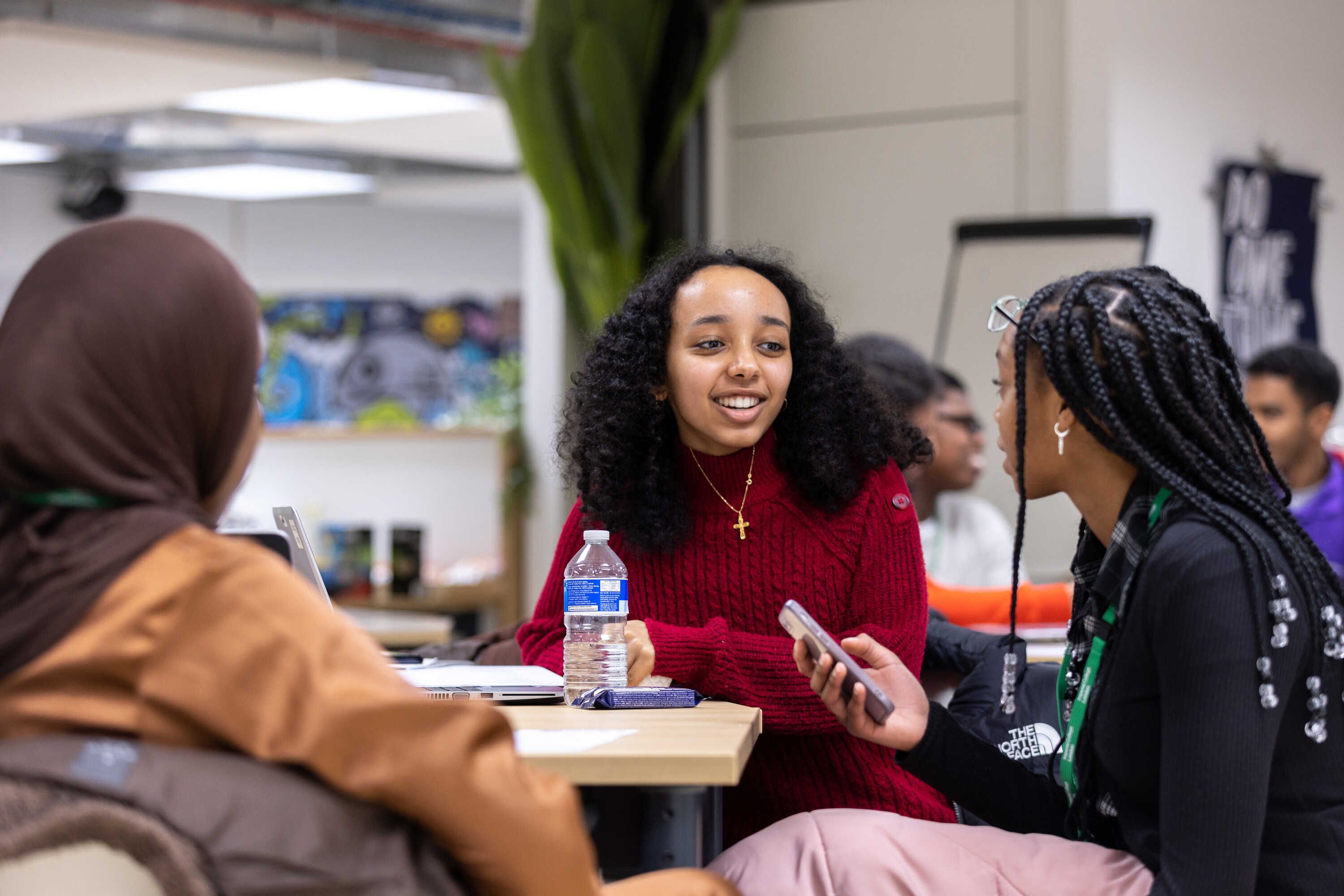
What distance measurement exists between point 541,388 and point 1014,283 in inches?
94.2

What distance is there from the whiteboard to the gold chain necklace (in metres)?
2.96

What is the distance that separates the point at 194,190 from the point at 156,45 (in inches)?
176

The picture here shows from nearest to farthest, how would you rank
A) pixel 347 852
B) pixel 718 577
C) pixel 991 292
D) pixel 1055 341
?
pixel 347 852 → pixel 1055 341 → pixel 718 577 → pixel 991 292

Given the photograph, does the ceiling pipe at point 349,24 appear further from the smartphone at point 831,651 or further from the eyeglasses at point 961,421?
the smartphone at point 831,651

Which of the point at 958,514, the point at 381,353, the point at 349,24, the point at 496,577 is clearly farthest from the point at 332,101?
the point at 381,353

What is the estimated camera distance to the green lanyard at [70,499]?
1132mm

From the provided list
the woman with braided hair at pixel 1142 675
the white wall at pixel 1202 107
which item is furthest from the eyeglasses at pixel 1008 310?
the white wall at pixel 1202 107

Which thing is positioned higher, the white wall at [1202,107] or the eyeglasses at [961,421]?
the white wall at [1202,107]

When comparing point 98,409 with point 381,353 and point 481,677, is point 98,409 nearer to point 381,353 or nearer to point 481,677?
point 481,677

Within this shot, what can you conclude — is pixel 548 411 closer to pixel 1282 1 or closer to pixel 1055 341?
pixel 1282 1

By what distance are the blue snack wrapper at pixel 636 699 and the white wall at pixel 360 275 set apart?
490cm

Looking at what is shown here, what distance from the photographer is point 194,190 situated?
31.5 ft

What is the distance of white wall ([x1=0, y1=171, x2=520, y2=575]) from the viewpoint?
6.60m

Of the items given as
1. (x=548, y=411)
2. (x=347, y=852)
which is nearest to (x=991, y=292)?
(x=548, y=411)
